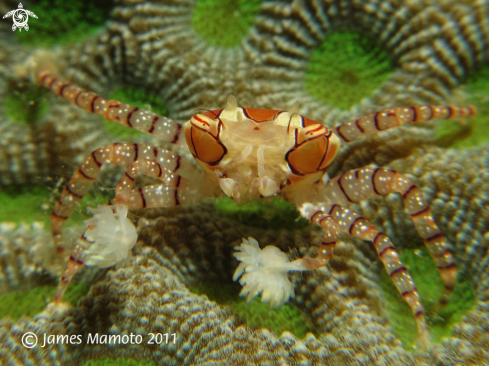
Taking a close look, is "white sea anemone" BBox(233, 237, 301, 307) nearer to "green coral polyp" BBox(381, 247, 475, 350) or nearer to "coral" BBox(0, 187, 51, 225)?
"green coral polyp" BBox(381, 247, 475, 350)

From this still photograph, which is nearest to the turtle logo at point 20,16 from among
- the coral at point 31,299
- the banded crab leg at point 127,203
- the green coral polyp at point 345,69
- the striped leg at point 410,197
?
the banded crab leg at point 127,203

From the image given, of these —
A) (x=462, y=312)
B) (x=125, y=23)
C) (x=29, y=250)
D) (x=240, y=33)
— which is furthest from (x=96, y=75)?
(x=462, y=312)

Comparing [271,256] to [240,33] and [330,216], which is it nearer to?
[330,216]

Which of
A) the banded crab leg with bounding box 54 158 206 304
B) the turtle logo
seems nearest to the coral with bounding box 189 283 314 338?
the banded crab leg with bounding box 54 158 206 304

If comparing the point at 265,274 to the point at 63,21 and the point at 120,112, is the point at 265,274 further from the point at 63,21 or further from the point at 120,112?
the point at 63,21

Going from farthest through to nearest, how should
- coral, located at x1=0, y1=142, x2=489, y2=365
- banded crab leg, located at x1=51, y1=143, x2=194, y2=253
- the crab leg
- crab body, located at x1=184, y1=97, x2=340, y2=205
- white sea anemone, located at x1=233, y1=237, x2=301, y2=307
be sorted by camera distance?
banded crab leg, located at x1=51, y1=143, x2=194, y2=253
the crab leg
crab body, located at x1=184, y1=97, x2=340, y2=205
white sea anemone, located at x1=233, y1=237, x2=301, y2=307
coral, located at x1=0, y1=142, x2=489, y2=365

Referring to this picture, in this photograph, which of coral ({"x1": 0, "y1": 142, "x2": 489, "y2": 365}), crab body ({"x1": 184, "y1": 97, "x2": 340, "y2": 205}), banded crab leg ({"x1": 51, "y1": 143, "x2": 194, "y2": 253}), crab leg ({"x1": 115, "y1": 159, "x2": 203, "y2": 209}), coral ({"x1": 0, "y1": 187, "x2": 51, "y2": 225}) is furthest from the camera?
coral ({"x1": 0, "y1": 187, "x2": 51, "y2": 225})

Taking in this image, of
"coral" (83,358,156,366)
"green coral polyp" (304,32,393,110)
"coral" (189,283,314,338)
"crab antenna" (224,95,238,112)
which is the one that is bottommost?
"coral" (83,358,156,366)

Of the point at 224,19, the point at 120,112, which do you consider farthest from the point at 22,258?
the point at 224,19
